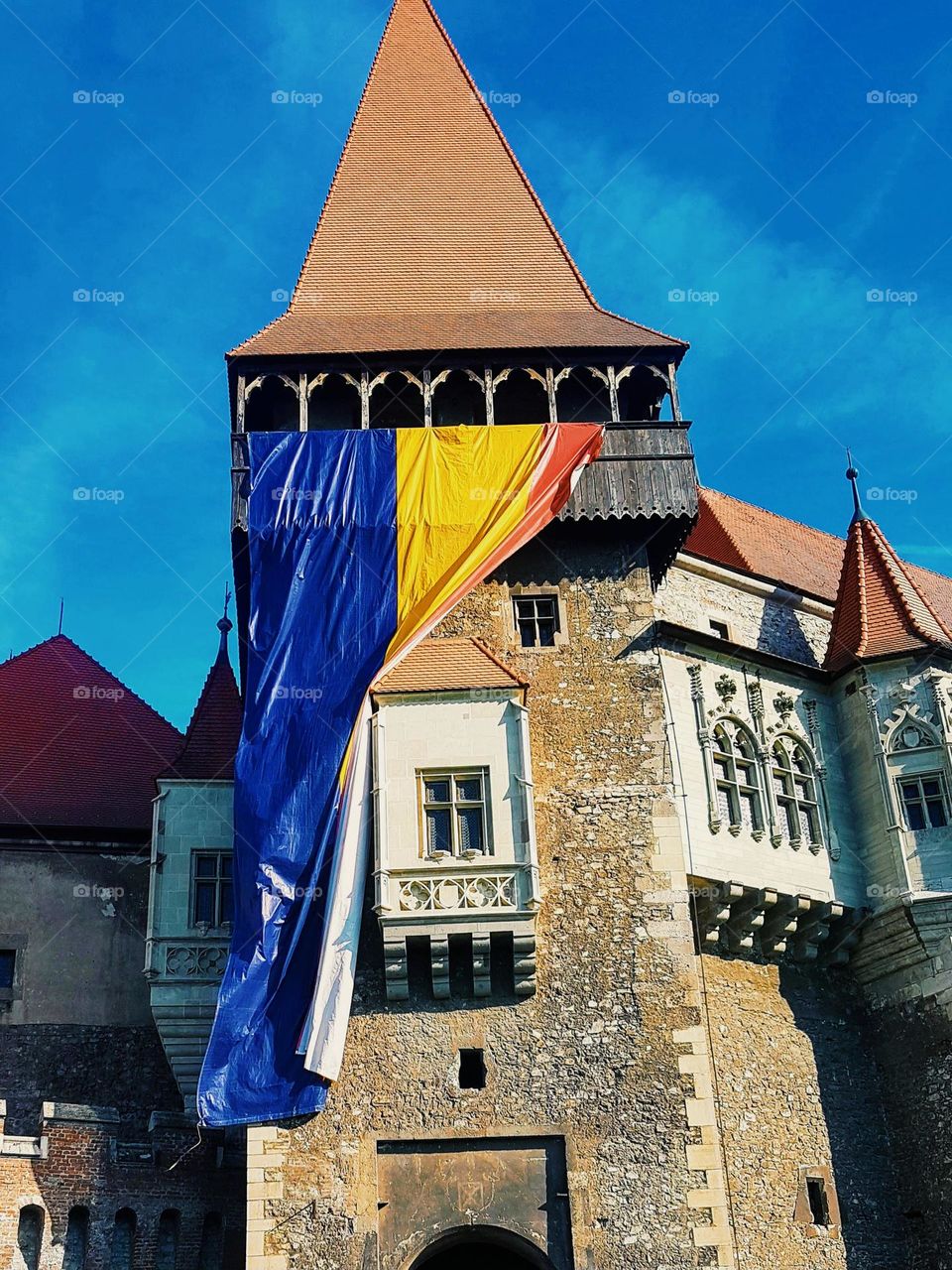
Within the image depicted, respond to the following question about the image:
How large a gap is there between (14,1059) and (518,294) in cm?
1424

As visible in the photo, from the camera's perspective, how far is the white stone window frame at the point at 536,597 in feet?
74.0

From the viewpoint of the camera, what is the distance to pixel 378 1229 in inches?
738

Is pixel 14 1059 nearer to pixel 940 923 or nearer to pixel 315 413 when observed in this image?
pixel 315 413

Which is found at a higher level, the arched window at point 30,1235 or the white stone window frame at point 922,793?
the white stone window frame at point 922,793

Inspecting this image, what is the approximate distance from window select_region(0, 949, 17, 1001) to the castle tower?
6465 millimetres

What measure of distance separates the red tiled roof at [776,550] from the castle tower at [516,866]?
4.39 metres

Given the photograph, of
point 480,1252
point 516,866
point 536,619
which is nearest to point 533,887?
point 516,866

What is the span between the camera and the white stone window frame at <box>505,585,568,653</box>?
2255cm

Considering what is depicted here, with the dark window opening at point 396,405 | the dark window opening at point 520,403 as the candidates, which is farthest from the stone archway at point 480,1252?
the dark window opening at point 520,403

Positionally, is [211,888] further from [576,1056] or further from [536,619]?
[576,1056]

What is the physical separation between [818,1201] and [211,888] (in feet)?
31.9

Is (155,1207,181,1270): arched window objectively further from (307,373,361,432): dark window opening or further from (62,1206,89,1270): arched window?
(307,373,361,432): dark window opening

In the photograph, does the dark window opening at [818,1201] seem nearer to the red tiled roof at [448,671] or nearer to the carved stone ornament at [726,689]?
the carved stone ornament at [726,689]

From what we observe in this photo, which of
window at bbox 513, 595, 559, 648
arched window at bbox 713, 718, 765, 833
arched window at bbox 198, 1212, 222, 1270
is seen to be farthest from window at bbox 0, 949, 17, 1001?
arched window at bbox 713, 718, 765, 833
